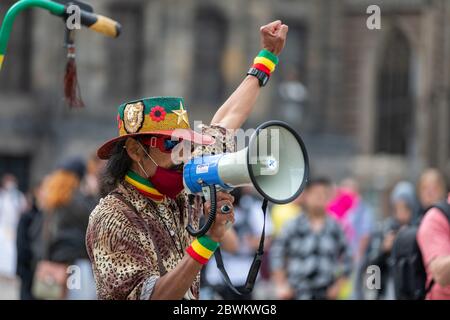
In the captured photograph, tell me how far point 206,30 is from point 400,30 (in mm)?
6385

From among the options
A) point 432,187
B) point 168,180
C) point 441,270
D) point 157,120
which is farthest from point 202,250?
point 432,187

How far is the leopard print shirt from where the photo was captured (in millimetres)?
4613

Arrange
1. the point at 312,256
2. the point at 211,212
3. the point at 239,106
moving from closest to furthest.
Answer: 1. the point at 211,212
2. the point at 239,106
3. the point at 312,256

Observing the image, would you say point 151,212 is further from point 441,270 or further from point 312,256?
point 312,256

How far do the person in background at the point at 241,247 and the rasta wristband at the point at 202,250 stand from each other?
4.51 meters

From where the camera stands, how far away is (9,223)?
18609mm

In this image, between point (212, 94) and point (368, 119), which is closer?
point (212, 94)

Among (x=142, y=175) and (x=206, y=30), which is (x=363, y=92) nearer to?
(x=206, y=30)

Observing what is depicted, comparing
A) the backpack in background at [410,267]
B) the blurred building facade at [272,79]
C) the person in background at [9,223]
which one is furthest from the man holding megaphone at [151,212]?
the blurred building facade at [272,79]

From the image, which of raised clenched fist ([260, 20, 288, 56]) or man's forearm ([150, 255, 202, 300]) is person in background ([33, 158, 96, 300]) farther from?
man's forearm ([150, 255, 202, 300])

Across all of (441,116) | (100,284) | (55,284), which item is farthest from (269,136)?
(441,116)

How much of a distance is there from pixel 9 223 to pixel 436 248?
1306 cm

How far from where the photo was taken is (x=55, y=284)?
9031 mm
